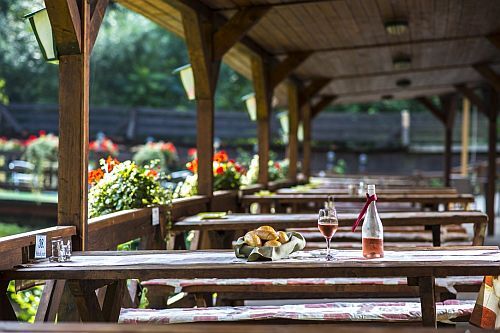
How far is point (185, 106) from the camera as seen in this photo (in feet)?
86.0

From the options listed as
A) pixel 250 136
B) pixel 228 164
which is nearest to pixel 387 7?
pixel 228 164

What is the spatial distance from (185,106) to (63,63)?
22.5 metres

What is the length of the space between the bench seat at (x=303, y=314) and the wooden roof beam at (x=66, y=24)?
50.5 inches

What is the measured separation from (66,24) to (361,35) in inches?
174

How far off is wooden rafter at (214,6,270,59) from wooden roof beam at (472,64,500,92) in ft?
14.0

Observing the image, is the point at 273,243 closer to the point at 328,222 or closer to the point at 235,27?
the point at 328,222

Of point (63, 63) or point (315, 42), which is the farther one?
point (315, 42)

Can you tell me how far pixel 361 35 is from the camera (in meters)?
7.65

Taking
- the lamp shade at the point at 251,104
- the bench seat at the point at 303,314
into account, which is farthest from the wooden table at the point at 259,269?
the lamp shade at the point at 251,104

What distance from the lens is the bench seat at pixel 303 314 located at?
3.38 m

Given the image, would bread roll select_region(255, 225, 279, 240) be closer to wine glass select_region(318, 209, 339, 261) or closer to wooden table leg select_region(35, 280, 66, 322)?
wine glass select_region(318, 209, 339, 261)

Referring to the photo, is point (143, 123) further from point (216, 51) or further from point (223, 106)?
point (216, 51)

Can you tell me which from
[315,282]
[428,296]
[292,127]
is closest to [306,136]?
[292,127]

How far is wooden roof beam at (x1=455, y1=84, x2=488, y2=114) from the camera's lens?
451 inches
